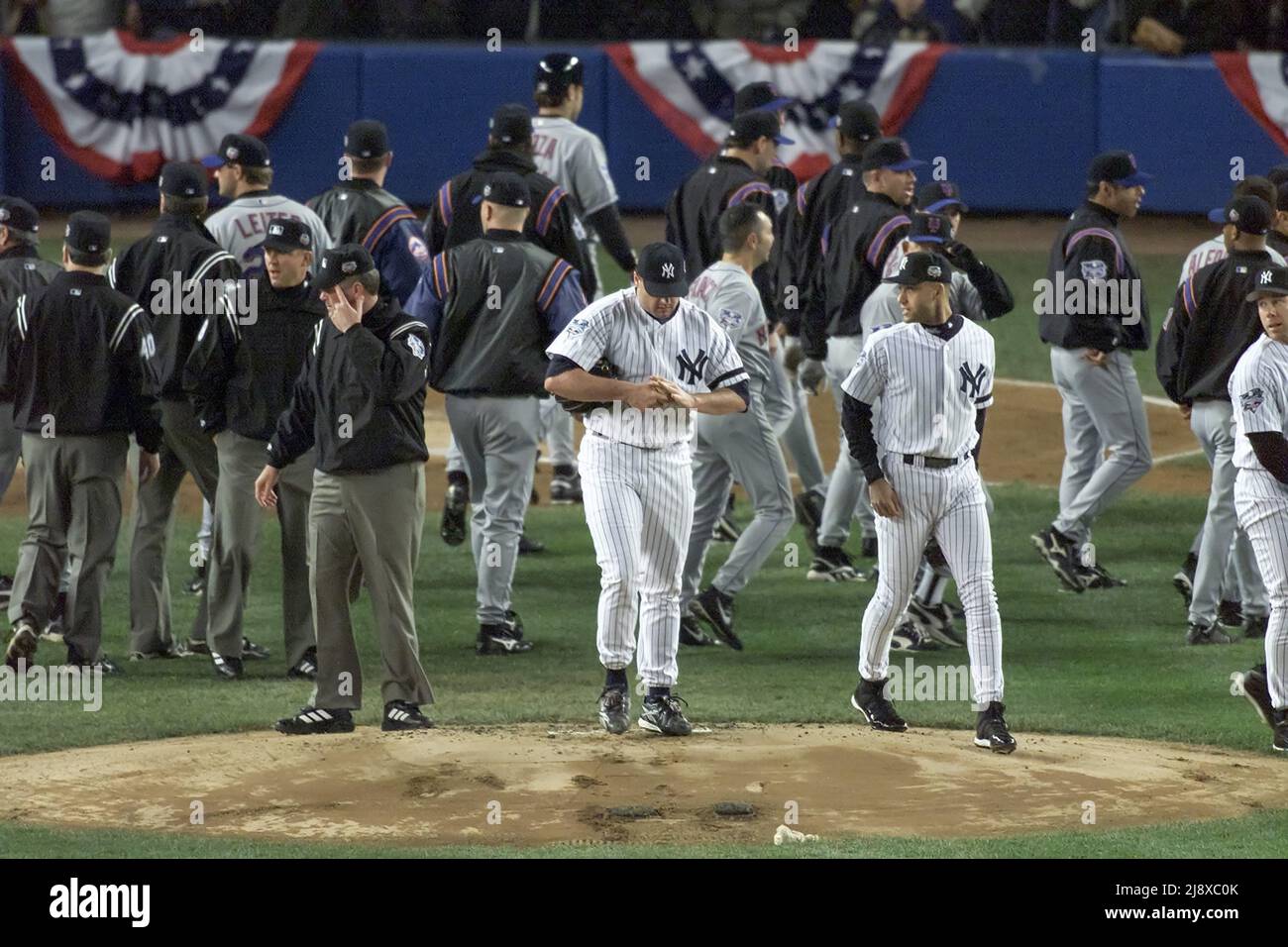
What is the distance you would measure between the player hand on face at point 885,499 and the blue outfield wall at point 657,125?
12920 millimetres

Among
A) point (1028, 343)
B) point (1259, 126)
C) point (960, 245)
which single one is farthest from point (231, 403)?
point (1259, 126)

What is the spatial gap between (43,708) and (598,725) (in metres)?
2.45

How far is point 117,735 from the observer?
9.05 meters

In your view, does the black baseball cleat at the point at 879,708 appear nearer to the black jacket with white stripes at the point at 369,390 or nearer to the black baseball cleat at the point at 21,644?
the black jacket with white stripes at the point at 369,390

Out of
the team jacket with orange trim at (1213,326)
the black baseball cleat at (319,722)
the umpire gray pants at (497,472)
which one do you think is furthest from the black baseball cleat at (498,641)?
the team jacket with orange trim at (1213,326)

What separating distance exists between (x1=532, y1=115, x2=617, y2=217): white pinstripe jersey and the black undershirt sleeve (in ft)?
16.4

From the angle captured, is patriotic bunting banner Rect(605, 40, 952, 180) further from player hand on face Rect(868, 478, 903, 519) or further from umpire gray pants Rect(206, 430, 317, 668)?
player hand on face Rect(868, 478, 903, 519)

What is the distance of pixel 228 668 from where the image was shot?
10.1 meters

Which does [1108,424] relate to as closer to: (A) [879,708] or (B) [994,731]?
(A) [879,708]

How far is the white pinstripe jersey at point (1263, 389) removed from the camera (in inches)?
340

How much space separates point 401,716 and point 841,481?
143 inches

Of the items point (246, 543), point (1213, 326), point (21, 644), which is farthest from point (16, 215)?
point (1213, 326)

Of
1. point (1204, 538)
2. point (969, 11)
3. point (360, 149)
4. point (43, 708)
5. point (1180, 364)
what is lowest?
point (43, 708)
